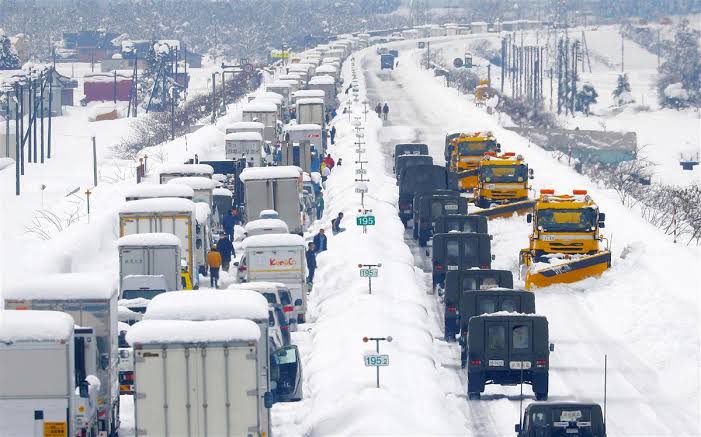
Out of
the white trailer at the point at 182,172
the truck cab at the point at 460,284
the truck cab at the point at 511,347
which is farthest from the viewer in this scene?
the white trailer at the point at 182,172

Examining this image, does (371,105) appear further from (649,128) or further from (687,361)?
(687,361)

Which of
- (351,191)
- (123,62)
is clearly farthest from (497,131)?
(123,62)

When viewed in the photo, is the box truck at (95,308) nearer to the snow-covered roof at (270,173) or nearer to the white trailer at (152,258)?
the white trailer at (152,258)

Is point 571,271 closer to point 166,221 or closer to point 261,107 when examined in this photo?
point 166,221

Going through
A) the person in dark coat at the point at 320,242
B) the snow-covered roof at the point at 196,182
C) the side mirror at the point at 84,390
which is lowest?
the person in dark coat at the point at 320,242

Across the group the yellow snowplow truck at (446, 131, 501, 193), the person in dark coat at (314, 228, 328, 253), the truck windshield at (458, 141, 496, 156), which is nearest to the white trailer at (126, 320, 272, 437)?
the person in dark coat at (314, 228, 328, 253)

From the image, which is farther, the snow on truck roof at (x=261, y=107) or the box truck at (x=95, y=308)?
the snow on truck roof at (x=261, y=107)

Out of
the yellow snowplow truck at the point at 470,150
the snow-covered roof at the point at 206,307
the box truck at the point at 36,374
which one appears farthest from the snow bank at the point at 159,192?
the box truck at the point at 36,374
